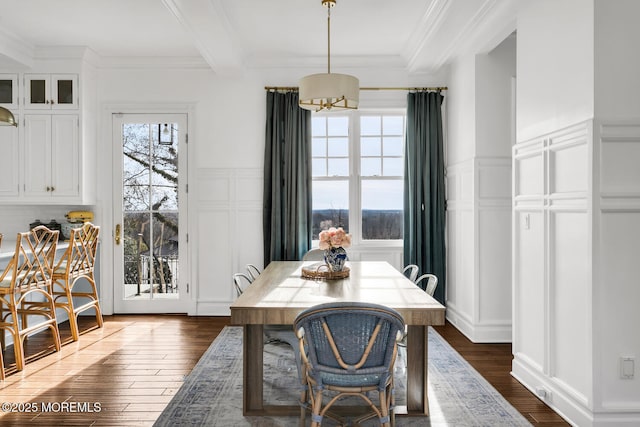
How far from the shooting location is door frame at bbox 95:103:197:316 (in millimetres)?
5340

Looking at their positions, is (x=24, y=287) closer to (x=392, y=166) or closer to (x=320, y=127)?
(x=320, y=127)

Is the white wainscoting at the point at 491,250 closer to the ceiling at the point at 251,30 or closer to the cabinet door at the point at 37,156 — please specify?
the ceiling at the point at 251,30

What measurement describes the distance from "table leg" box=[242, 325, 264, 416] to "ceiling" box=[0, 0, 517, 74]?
2.45 meters

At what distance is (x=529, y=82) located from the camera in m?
3.28

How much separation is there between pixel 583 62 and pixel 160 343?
3.94 m

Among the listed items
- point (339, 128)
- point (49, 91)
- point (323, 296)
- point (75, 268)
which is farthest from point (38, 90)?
point (323, 296)

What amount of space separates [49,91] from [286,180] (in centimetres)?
273

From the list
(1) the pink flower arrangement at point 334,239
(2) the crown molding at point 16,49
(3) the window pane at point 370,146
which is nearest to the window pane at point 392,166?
(3) the window pane at point 370,146

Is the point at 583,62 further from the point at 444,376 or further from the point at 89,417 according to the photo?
the point at 89,417

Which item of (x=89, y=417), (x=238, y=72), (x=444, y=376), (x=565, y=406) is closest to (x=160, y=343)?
(x=89, y=417)

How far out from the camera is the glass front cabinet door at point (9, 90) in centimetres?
502

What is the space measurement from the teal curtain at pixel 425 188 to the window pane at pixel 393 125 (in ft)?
0.68

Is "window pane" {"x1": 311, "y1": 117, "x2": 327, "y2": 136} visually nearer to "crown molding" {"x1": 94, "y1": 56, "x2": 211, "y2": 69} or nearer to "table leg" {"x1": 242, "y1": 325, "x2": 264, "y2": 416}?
"crown molding" {"x1": 94, "y1": 56, "x2": 211, "y2": 69}

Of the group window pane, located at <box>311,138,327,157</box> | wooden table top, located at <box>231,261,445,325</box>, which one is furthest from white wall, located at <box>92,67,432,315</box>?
wooden table top, located at <box>231,261,445,325</box>
